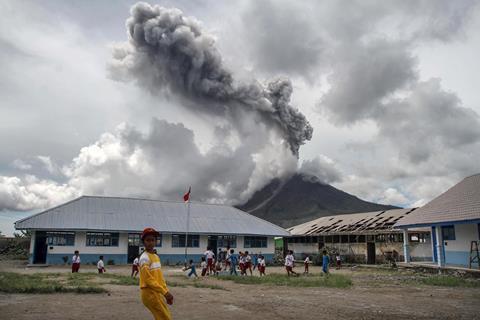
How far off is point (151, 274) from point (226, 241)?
2916cm

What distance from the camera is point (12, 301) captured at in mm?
9945

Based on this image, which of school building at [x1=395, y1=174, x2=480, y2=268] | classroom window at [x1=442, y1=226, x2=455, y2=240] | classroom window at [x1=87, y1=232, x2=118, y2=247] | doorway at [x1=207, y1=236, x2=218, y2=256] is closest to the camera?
school building at [x1=395, y1=174, x2=480, y2=268]

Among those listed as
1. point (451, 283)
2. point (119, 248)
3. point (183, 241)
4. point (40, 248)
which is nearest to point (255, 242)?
point (183, 241)

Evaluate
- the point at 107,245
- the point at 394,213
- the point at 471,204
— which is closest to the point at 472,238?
the point at 471,204

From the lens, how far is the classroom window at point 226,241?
33.4 meters

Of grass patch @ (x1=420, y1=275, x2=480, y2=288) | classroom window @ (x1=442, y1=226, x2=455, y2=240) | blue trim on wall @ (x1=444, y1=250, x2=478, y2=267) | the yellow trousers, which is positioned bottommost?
grass patch @ (x1=420, y1=275, x2=480, y2=288)

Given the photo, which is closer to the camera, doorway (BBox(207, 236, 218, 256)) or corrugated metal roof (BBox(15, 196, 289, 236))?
corrugated metal roof (BBox(15, 196, 289, 236))

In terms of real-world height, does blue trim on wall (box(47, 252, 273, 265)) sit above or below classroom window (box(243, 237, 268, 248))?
below

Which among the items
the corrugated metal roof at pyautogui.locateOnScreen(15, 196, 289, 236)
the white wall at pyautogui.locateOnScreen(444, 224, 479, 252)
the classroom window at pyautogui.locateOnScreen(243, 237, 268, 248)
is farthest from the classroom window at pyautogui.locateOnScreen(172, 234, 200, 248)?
the white wall at pyautogui.locateOnScreen(444, 224, 479, 252)

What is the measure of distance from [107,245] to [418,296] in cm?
2221

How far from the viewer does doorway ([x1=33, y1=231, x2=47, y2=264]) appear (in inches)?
1073

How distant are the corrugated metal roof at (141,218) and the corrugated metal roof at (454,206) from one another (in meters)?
13.9

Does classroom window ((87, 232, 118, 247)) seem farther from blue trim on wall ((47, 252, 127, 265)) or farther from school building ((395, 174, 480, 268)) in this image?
school building ((395, 174, 480, 268))

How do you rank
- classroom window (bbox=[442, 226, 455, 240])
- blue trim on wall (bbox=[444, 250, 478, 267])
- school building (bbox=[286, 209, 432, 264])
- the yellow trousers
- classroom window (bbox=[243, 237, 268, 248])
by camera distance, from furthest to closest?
1. classroom window (bbox=[243, 237, 268, 248])
2. school building (bbox=[286, 209, 432, 264])
3. classroom window (bbox=[442, 226, 455, 240])
4. blue trim on wall (bbox=[444, 250, 478, 267])
5. the yellow trousers
